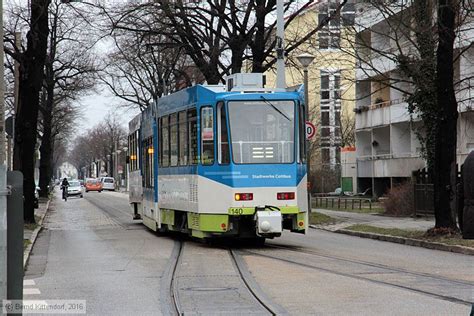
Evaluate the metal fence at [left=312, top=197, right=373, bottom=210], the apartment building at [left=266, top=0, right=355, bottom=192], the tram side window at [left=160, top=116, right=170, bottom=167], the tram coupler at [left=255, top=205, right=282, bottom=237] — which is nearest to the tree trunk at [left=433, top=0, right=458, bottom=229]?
the tram coupler at [left=255, top=205, right=282, bottom=237]

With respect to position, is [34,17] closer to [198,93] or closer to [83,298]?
[198,93]

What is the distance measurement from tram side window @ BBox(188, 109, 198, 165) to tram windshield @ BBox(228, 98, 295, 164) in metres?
1.02

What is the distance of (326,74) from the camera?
1400 inches

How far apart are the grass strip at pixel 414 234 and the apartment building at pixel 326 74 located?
7071 millimetres

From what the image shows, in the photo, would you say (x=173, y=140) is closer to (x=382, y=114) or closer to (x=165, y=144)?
(x=165, y=144)

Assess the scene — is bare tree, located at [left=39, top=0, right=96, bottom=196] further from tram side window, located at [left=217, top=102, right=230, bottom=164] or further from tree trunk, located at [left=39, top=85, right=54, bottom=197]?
tram side window, located at [left=217, top=102, right=230, bottom=164]

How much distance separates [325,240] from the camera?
66.3 ft

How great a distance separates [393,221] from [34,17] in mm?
13360

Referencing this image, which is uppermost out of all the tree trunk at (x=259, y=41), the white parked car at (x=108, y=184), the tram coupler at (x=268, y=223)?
the tree trunk at (x=259, y=41)

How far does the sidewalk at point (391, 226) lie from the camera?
56.1 ft

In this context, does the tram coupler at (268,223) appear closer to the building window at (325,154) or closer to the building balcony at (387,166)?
the building balcony at (387,166)

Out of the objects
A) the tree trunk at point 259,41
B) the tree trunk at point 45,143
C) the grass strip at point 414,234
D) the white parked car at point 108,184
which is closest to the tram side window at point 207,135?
the grass strip at point 414,234

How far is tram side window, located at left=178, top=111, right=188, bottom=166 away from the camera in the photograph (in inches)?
693

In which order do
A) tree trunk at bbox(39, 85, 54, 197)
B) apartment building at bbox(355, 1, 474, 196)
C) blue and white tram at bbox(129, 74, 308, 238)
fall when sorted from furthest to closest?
tree trunk at bbox(39, 85, 54, 197) → apartment building at bbox(355, 1, 474, 196) → blue and white tram at bbox(129, 74, 308, 238)
